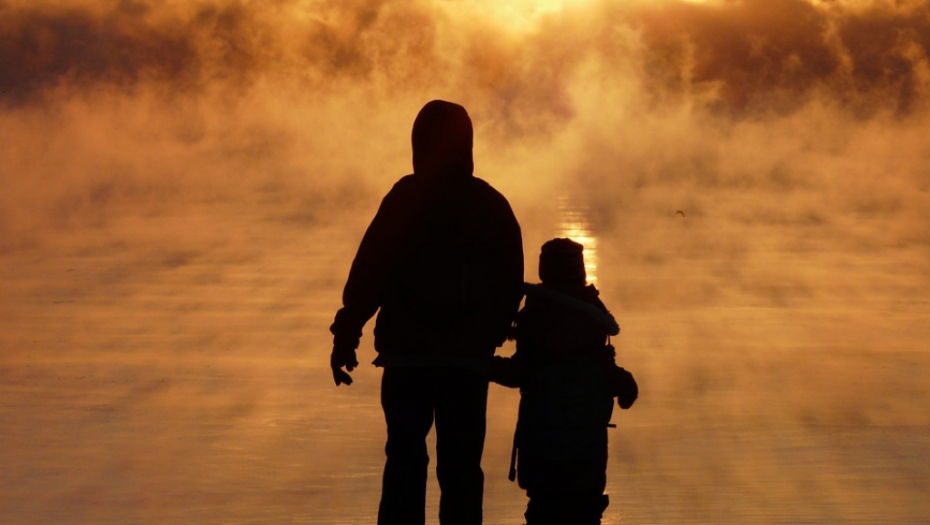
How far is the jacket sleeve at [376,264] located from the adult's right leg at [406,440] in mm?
186

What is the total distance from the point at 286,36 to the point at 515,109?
27.7ft

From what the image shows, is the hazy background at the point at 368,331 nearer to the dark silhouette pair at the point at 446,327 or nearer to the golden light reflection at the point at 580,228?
the golden light reflection at the point at 580,228

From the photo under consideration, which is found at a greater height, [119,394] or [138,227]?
[138,227]

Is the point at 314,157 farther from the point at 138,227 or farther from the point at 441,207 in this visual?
the point at 441,207

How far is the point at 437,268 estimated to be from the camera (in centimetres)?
598

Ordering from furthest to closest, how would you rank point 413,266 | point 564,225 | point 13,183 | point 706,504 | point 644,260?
point 13,183 → point 564,225 → point 644,260 → point 706,504 → point 413,266

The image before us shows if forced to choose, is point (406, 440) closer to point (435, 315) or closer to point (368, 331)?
point (435, 315)

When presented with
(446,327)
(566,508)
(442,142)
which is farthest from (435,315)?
(566,508)

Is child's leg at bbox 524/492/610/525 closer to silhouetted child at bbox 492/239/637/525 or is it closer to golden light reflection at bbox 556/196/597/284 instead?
silhouetted child at bbox 492/239/637/525

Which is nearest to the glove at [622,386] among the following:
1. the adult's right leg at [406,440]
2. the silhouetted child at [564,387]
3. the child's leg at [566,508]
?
the silhouetted child at [564,387]

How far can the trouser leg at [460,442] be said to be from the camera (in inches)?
235

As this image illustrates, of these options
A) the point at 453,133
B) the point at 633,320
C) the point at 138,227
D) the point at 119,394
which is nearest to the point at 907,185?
the point at 138,227

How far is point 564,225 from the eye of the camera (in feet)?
68.3

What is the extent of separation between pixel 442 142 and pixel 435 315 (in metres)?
0.55
